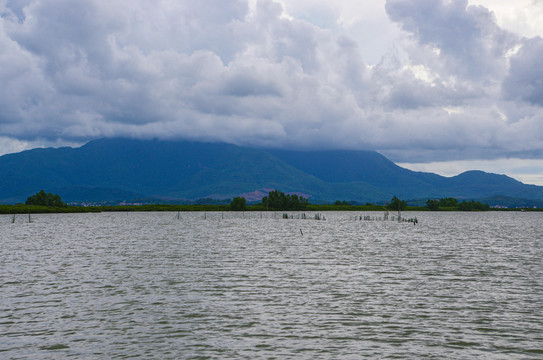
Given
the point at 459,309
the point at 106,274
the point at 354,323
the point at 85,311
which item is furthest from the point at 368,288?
the point at 106,274

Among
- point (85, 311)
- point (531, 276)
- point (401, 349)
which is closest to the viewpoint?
point (401, 349)

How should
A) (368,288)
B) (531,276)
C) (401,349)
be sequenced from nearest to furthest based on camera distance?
(401,349), (368,288), (531,276)

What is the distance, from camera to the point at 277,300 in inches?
1420

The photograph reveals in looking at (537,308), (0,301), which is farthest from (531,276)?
(0,301)

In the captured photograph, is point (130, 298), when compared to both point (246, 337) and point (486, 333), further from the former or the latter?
point (486, 333)

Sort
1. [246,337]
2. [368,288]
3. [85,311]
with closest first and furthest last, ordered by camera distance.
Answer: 1. [246,337]
2. [85,311]
3. [368,288]

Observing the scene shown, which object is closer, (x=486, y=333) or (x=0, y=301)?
(x=486, y=333)

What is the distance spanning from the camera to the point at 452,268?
54.7 metres

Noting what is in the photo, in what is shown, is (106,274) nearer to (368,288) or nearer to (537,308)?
(368,288)

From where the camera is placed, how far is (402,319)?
30.6m

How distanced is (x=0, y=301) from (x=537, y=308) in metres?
36.8

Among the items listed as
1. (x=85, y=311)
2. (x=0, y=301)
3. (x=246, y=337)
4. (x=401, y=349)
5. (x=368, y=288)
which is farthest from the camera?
(x=368, y=288)

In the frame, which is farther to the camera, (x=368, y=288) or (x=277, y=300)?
(x=368, y=288)

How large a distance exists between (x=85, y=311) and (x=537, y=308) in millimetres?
29930
